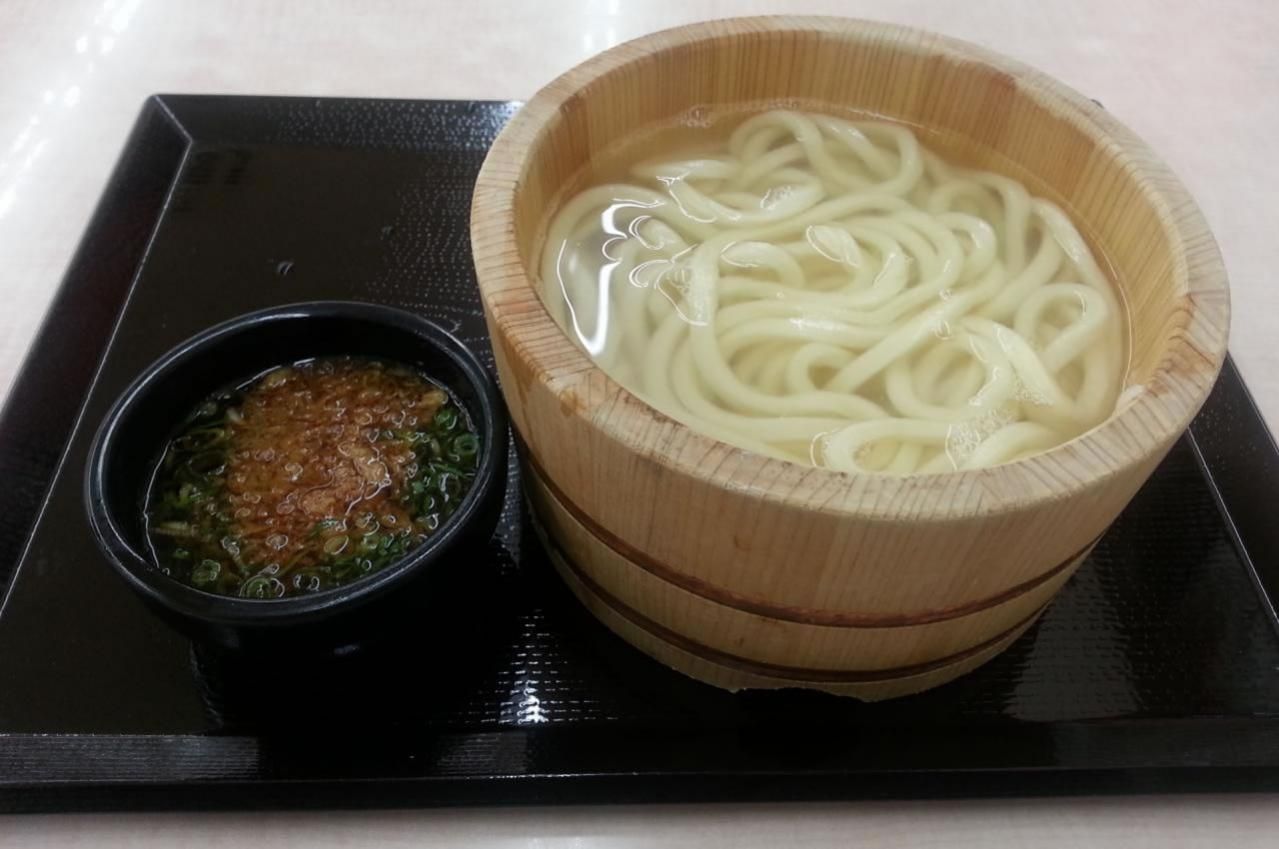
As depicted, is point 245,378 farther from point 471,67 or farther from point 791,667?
point 471,67

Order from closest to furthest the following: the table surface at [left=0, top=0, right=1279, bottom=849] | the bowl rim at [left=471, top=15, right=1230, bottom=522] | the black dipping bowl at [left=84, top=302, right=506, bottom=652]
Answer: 1. the bowl rim at [left=471, top=15, right=1230, bottom=522]
2. the black dipping bowl at [left=84, top=302, right=506, bottom=652]
3. the table surface at [left=0, top=0, right=1279, bottom=849]

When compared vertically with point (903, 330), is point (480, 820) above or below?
below

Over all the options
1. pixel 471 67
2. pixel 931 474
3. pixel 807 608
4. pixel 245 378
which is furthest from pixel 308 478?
pixel 471 67

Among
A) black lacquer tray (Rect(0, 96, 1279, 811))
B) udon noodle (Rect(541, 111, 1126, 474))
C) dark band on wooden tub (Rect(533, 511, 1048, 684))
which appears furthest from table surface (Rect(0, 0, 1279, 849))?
dark band on wooden tub (Rect(533, 511, 1048, 684))

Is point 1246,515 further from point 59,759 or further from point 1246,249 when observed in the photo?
point 59,759

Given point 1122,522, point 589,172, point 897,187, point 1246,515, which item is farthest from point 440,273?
point 1246,515

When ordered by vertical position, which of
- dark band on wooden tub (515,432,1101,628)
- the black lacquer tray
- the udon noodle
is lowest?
the black lacquer tray

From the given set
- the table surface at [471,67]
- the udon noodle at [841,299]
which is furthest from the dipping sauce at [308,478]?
the table surface at [471,67]

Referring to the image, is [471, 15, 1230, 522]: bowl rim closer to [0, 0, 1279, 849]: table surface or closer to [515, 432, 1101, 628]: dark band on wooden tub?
[515, 432, 1101, 628]: dark band on wooden tub
